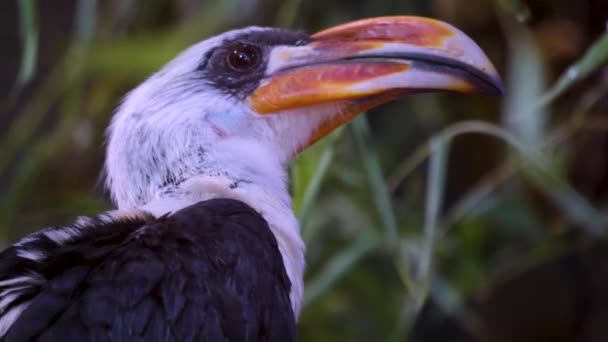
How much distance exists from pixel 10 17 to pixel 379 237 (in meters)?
2.02

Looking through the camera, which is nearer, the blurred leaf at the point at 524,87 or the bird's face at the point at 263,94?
the bird's face at the point at 263,94

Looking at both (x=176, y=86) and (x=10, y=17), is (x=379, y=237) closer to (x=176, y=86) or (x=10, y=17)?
(x=176, y=86)

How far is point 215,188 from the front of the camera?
1755 millimetres

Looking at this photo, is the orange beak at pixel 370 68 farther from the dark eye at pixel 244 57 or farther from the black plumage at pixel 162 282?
the black plumage at pixel 162 282

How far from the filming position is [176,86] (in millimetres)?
1911

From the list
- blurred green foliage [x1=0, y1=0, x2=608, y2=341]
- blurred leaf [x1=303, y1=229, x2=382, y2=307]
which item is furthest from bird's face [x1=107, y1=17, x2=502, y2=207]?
blurred leaf [x1=303, y1=229, x2=382, y2=307]

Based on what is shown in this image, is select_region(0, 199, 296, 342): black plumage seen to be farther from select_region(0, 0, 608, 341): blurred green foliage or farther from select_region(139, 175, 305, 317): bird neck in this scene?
select_region(0, 0, 608, 341): blurred green foliage

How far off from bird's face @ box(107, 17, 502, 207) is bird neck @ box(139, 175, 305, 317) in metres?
0.02

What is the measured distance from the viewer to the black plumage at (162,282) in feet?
4.84

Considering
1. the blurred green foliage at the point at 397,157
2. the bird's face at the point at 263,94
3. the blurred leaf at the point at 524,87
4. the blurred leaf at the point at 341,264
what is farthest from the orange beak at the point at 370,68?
the blurred leaf at the point at 524,87

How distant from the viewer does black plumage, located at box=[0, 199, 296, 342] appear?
1.47 meters

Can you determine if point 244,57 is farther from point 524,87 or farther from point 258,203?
point 524,87

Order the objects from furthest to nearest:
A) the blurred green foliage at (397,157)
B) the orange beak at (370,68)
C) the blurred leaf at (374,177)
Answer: the blurred green foliage at (397,157), the blurred leaf at (374,177), the orange beak at (370,68)

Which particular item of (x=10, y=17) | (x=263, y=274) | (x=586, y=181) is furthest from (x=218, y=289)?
(x=10, y=17)
